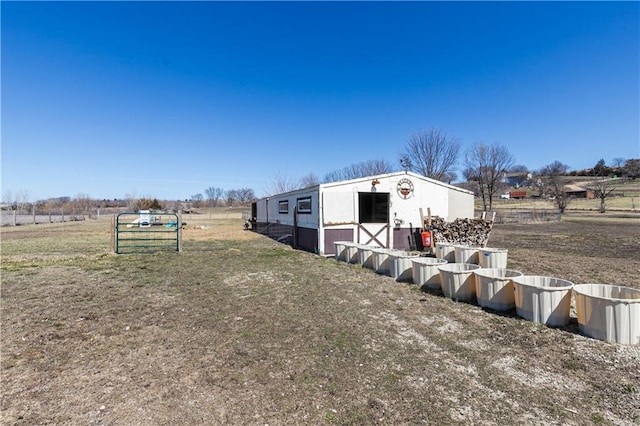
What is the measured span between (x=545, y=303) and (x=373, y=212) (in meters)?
9.31

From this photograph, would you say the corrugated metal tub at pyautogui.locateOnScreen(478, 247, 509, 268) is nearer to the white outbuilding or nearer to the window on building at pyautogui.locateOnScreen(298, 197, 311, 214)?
the white outbuilding

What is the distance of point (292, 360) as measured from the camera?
135 inches

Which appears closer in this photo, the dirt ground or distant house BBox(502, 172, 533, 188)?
the dirt ground

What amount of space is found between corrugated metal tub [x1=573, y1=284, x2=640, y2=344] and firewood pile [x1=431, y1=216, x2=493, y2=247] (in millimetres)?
7754

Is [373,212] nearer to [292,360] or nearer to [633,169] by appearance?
[292,360]

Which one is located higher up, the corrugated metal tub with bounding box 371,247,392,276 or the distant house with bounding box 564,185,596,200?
the distant house with bounding box 564,185,596,200

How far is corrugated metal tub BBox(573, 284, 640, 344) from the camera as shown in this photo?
3607mm

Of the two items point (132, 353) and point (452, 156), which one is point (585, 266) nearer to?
point (132, 353)

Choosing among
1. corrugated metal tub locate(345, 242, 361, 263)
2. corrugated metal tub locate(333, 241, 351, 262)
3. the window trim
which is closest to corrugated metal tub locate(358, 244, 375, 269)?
corrugated metal tub locate(345, 242, 361, 263)

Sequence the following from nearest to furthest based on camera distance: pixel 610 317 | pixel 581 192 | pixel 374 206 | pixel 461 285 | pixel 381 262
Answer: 1. pixel 610 317
2. pixel 461 285
3. pixel 381 262
4. pixel 374 206
5. pixel 581 192

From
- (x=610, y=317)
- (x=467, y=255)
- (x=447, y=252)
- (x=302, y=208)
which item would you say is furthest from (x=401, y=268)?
(x=302, y=208)

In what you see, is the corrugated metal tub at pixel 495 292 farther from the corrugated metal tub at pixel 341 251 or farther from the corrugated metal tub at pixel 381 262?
the corrugated metal tub at pixel 341 251

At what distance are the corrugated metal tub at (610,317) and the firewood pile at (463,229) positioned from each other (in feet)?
25.4

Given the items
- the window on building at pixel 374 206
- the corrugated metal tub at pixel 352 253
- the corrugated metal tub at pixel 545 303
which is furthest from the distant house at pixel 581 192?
the corrugated metal tub at pixel 545 303
